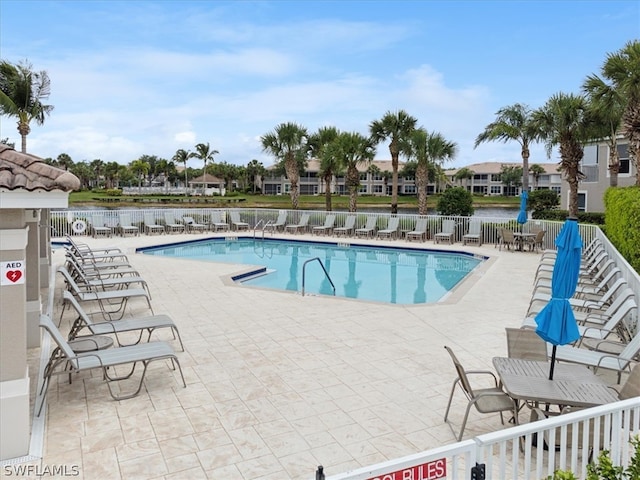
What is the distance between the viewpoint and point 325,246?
2002 centimetres

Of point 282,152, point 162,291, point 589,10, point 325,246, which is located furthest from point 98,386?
point 282,152

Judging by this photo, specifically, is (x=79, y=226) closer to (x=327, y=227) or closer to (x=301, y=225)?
(x=301, y=225)

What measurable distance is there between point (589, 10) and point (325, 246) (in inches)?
469

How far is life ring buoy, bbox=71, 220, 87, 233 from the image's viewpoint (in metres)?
19.7

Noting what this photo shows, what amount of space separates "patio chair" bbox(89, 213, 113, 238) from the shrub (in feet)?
43.6

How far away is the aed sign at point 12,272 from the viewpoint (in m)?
4.09

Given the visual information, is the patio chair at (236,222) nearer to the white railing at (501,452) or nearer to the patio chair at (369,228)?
the patio chair at (369,228)

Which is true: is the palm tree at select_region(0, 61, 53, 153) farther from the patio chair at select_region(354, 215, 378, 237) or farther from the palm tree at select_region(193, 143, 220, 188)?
the palm tree at select_region(193, 143, 220, 188)

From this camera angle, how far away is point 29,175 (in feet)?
12.8

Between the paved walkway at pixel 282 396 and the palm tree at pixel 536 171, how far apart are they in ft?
247

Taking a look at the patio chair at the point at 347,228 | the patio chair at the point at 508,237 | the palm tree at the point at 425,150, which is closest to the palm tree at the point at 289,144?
the palm tree at the point at 425,150

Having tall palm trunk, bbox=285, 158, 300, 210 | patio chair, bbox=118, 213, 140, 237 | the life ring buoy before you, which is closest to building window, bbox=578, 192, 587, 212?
tall palm trunk, bbox=285, 158, 300, 210

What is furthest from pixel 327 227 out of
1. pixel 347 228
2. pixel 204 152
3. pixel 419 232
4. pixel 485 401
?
pixel 204 152

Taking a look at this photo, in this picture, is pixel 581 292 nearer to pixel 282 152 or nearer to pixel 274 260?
pixel 274 260
